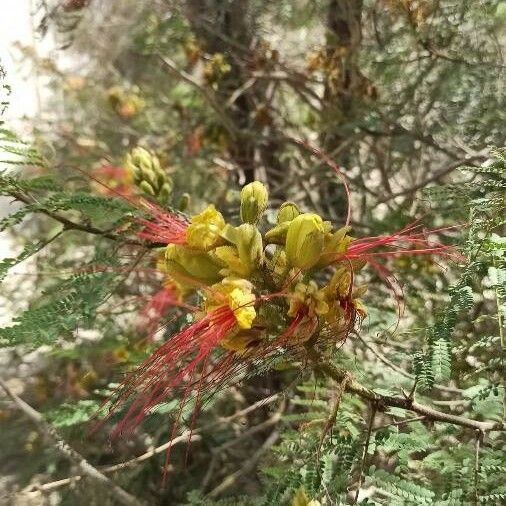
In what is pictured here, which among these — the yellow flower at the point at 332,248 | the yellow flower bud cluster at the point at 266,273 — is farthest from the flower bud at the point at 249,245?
the yellow flower at the point at 332,248

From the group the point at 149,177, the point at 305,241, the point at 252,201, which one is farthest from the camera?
the point at 149,177

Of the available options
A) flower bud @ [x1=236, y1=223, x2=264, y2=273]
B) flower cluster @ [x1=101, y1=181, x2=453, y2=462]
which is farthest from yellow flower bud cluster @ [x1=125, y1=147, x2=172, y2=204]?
flower bud @ [x1=236, y1=223, x2=264, y2=273]

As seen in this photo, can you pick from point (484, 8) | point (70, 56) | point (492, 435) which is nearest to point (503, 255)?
point (492, 435)

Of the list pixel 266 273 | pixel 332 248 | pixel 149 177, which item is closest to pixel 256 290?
pixel 266 273

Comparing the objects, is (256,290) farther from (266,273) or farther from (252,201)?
(252,201)

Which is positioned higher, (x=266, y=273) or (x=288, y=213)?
(x=288, y=213)

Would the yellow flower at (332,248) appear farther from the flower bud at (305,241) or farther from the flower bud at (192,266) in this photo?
the flower bud at (192,266)
